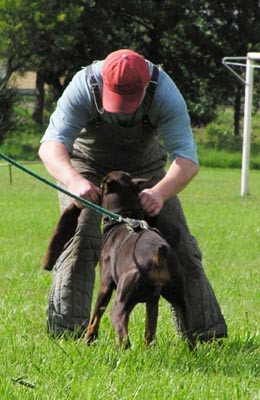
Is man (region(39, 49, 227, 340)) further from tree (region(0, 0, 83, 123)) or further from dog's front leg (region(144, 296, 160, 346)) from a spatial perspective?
tree (region(0, 0, 83, 123))

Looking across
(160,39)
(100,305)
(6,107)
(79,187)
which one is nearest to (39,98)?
(160,39)

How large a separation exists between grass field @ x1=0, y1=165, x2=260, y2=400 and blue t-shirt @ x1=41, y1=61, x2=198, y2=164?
1.16m

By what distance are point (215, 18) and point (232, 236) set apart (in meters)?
36.8

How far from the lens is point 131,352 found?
4703 mm

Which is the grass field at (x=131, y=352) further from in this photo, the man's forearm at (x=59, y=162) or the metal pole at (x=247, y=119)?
the metal pole at (x=247, y=119)

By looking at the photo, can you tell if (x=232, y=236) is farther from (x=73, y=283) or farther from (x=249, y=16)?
(x=249, y=16)

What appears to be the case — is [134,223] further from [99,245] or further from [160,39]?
[160,39]

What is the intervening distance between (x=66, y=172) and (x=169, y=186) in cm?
59

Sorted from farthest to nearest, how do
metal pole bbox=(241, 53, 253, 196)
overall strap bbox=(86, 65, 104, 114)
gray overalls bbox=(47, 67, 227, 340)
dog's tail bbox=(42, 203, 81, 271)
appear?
metal pole bbox=(241, 53, 253, 196), gray overalls bbox=(47, 67, 227, 340), dog's tail bbox=(42, 203, 81, 271), overall strap bbox=(86, 65, 104, 114)

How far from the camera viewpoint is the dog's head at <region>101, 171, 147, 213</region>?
16.4 feet

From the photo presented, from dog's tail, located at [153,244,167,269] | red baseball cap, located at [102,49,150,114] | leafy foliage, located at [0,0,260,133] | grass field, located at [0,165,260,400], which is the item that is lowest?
leafy foliage, located at [0,0,260,133]

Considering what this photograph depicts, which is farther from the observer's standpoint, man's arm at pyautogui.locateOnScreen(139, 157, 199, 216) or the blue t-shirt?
the blue t-shirt

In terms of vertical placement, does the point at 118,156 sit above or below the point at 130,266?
above

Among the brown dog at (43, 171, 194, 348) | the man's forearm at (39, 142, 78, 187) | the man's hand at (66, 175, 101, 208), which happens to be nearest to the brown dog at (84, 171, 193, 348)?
the brown dog at (43, 171, 194, 348)
